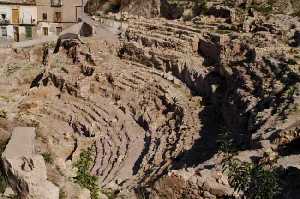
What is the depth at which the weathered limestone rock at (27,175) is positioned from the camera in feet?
61.9

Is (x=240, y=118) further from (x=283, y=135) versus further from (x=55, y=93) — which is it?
(x=55, y=93)

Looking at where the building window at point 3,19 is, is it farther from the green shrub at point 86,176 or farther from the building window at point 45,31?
the green shrub at point 86,176

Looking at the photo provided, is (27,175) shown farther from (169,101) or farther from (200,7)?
(200,7)

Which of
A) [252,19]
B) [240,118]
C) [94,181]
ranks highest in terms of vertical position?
[252,19]

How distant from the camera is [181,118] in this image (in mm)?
31188

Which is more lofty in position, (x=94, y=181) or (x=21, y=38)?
(x=21, y=38)

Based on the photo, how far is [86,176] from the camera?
24.5m

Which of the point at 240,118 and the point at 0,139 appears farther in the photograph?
the point at 240,118

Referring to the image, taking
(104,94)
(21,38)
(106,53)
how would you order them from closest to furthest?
(104,94), (106,53), (21,38)

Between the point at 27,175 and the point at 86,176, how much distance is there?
5.50m

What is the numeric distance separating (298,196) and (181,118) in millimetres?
13122

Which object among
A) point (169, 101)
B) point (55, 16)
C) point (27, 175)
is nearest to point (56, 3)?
point (55, 16)

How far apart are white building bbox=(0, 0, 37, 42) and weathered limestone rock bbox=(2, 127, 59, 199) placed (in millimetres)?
26832

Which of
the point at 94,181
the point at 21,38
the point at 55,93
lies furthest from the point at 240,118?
the point at 21,38
